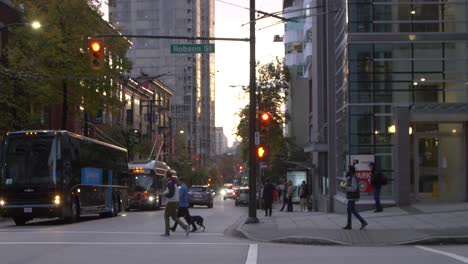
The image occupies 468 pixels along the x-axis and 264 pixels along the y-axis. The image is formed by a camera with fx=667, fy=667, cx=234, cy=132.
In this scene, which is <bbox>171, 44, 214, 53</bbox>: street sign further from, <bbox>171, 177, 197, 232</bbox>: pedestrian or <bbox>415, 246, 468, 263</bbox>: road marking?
<bbox>415, 246, 468, 263</bbox>: road marking

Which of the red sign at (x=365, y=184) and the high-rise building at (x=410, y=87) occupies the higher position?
the high-rise building at (x=410, y=87)

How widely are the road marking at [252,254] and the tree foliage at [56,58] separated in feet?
69.9

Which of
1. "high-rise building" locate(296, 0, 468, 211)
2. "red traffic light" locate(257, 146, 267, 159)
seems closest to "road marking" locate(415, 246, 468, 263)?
"red traffic light" locate(257, 146, 267, 159)

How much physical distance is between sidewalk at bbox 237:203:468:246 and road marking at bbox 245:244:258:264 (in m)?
1.47

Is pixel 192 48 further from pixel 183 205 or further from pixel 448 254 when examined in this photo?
pixel 448 254

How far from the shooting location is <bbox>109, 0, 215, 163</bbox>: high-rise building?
111500 mm

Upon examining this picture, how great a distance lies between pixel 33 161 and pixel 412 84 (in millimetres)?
15352

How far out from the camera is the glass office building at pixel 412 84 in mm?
27094

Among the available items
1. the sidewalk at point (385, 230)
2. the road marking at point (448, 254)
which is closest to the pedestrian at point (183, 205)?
the sidewalk at point (385, 230)

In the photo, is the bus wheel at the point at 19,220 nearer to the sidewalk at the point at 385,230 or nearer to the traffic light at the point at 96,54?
the traffic light at the point at 96,54

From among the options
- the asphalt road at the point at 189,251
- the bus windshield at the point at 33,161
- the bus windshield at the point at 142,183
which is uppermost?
the bus windshield at the point at 33,161

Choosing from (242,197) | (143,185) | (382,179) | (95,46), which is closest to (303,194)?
(143,185)

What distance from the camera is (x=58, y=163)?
25031 millimetres

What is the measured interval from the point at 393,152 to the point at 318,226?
24.3 ft
